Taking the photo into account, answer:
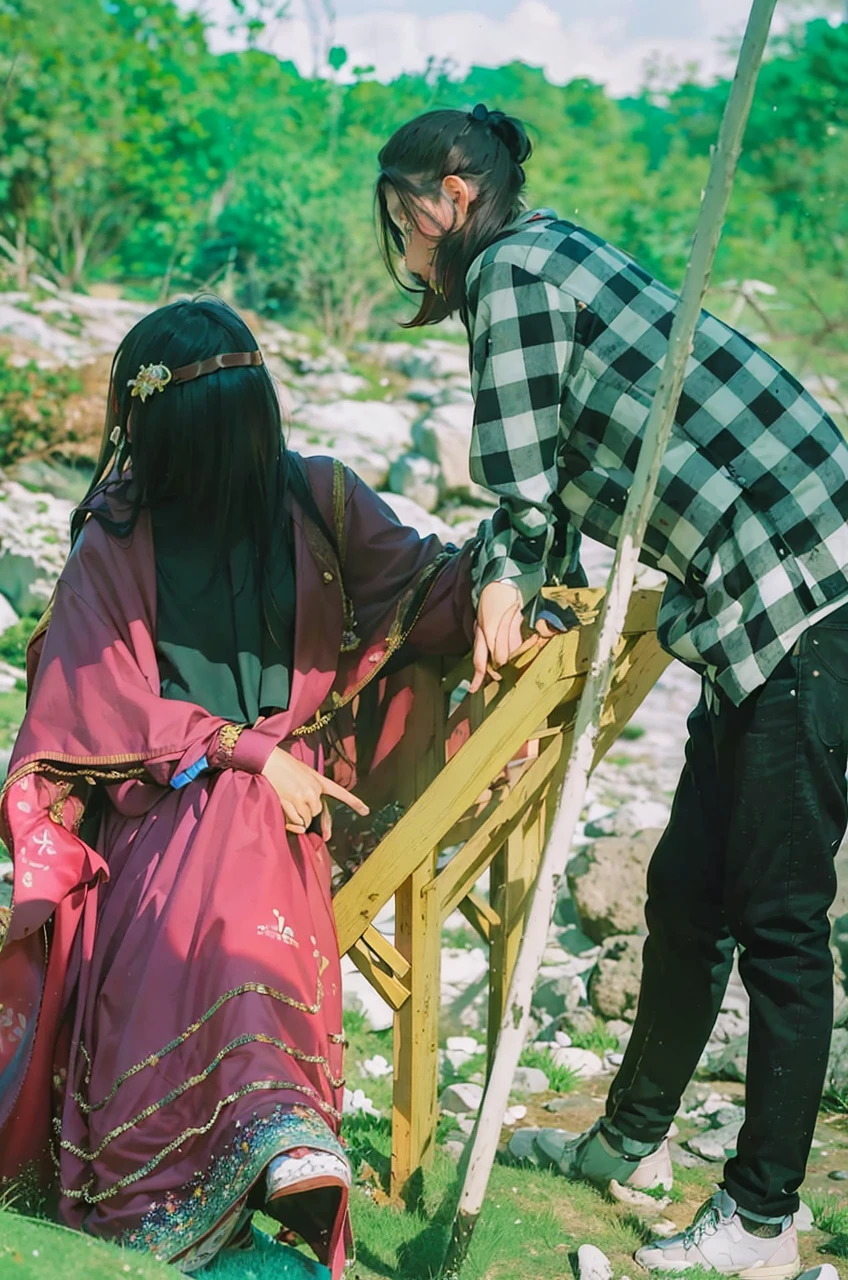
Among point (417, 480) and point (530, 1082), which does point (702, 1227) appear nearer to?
point (530, 1082)

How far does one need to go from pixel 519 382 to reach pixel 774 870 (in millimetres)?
955

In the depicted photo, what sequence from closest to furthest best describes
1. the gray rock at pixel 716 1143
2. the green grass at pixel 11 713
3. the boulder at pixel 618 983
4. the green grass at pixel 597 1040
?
the gray rock at pixel 716 1143 → the green grass at pixel 597 1040 → the boulder at pixel 618 983 → the green grass at pixel 11 713

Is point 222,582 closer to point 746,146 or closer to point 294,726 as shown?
point 294,726

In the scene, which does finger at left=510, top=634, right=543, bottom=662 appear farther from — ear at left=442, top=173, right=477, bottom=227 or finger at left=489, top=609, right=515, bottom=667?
ear at left=442, top=173, right=477, bottom=227

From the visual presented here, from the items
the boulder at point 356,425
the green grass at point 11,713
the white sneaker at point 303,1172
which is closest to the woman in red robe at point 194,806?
the white sneaker at point 303,1172

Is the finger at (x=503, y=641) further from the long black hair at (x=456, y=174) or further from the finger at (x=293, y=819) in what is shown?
the long black hair at (x=456, y=174)

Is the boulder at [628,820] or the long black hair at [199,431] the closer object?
the long black hair at [199,431]

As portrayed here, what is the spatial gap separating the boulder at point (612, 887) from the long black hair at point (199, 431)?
2179mm

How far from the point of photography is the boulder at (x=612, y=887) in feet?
14.8

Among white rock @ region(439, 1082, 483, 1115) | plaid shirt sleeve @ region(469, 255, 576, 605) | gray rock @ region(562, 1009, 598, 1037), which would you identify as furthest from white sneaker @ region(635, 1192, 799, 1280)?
gray rock @ region(562, 1009, 598, 1037)

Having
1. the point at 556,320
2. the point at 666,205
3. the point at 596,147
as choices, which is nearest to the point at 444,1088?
the point at 556,320

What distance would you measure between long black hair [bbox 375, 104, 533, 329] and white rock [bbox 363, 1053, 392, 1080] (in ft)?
6.77

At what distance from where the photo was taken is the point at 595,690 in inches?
89.5

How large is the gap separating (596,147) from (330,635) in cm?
Answer: 1899
